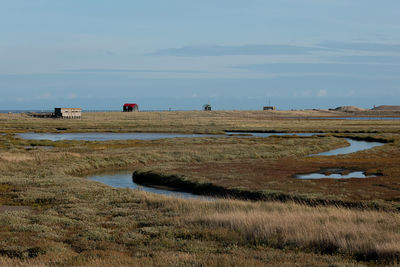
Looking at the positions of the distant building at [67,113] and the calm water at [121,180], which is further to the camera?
the distant building at [67,113]

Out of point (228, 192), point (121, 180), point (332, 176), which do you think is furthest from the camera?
point (121, 180)

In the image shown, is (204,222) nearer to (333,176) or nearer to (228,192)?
(228,192)

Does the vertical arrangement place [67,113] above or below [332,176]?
above

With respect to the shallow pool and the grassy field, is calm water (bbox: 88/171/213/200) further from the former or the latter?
the shallow pool

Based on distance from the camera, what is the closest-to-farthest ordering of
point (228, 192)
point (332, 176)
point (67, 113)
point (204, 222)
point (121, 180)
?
point (204, 222), point (228, 192), point (332, 176), point (121, 180), point (67, 113)

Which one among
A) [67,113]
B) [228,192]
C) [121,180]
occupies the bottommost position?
[121,180]

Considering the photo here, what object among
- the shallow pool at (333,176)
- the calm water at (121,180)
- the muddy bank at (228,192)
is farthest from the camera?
the shallow pool at (333,176)

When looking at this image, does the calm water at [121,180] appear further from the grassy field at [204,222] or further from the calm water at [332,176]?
the calm water at [332,176]

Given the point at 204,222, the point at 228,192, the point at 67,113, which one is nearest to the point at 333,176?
the point at 228,192

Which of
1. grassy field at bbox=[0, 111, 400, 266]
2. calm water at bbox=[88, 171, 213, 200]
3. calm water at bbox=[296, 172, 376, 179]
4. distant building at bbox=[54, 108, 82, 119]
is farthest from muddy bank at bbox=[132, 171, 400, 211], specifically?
distant building at bbox=[54, 108, 82, 119]

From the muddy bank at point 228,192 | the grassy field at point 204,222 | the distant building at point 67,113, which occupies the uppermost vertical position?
the distant building at point 67,113

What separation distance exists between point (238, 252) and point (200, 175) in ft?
71.7

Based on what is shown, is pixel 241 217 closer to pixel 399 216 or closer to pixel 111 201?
pixel 399 216

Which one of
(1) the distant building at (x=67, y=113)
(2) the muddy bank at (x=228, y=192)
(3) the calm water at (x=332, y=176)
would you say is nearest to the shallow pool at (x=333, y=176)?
(3) the calm water at (x=332, y=176)
